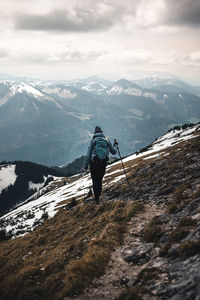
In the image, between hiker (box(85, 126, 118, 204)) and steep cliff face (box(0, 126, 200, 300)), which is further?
hiker (box(85, 126, 118, 204))

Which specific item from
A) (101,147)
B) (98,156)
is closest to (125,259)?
(98,156)

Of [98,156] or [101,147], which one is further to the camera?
[101,147]

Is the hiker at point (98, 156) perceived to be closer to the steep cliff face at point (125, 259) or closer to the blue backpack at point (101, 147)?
the blue backpack at point (101, 147)

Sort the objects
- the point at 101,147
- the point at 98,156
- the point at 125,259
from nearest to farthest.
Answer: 1. the point at 125,259
2. the point at 98,156
3. the point at 101,147

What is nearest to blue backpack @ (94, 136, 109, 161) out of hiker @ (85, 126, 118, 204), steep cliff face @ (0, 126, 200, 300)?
hiker @ (85, 126, 118, 204)

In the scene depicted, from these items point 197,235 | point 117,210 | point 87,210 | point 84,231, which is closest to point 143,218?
point 117,210

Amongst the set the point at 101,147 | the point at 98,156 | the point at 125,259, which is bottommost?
the point at 125,259

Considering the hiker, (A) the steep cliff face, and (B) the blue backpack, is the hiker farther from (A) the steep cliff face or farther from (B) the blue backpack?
(A) the steep cliff face

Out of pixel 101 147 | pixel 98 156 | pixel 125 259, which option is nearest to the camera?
pixel 125 259

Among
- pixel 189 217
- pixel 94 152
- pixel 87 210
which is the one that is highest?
pixel 94 152

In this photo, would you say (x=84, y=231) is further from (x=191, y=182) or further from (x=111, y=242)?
(x=191, y=182)

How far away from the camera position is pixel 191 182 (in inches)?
557

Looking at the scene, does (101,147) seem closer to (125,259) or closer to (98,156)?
(98,156)

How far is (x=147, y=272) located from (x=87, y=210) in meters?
10.5
